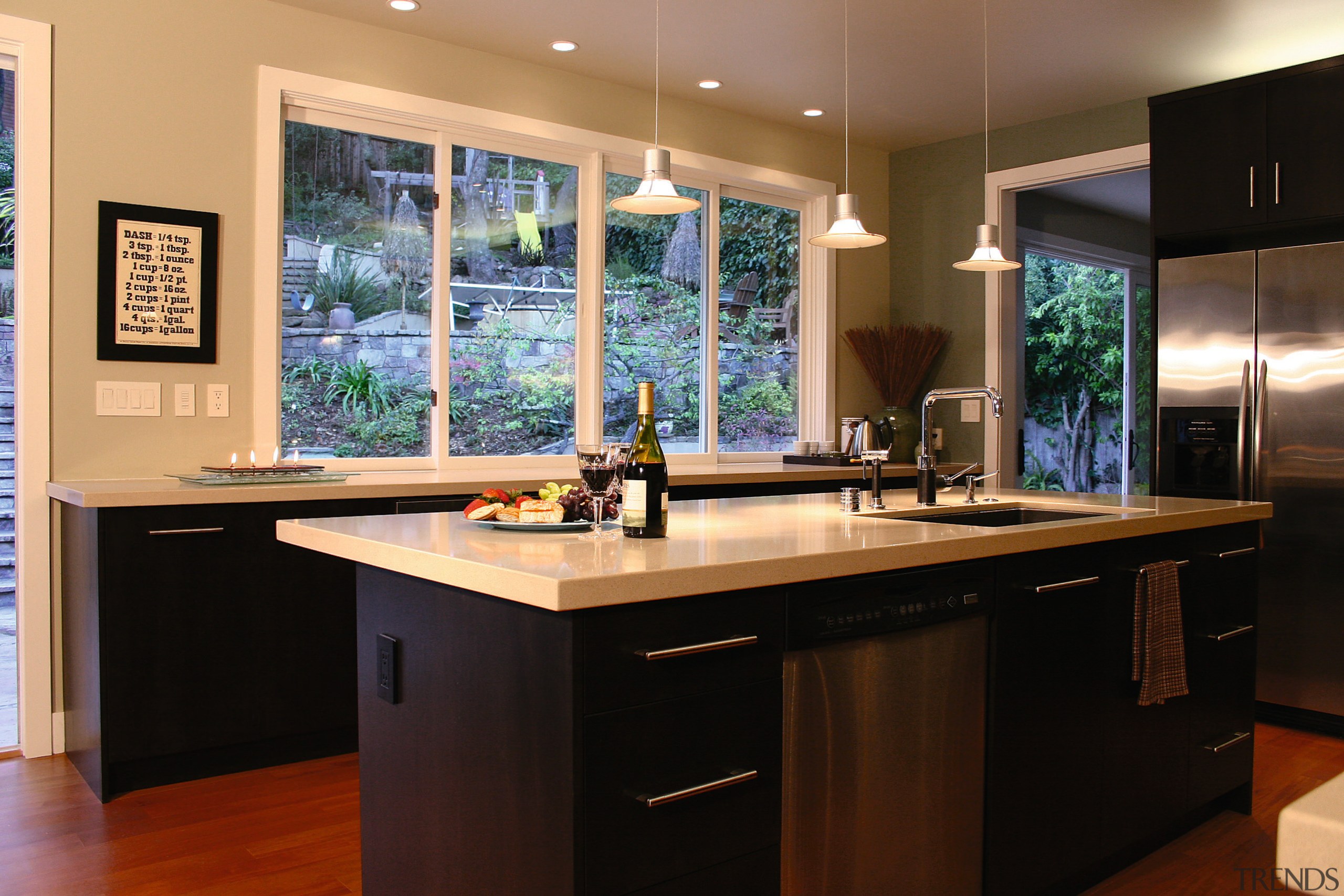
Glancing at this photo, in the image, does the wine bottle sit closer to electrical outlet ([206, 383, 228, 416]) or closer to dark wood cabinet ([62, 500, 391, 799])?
dark wood cabinet ([62, 500, 391, 799])

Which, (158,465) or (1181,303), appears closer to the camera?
(158,465)

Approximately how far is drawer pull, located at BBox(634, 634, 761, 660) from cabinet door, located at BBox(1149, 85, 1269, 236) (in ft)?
10.8

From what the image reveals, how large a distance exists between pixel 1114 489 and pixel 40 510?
755 centimetres

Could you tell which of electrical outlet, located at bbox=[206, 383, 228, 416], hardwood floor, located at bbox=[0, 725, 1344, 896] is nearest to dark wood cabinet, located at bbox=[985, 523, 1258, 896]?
hardwood floor, located at bbox=[0, 725, 1344, 896]

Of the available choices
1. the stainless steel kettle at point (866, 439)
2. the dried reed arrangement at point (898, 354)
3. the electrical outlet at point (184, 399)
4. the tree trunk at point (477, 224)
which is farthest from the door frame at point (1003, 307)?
the electrical outlet at point (184, 399)

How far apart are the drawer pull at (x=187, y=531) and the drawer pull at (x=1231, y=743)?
2829 mm

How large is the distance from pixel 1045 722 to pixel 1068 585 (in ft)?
0.98

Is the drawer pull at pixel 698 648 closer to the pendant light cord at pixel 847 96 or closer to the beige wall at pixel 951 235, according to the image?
the pendant light cord at pixel 847 96

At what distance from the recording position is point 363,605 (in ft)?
6.16

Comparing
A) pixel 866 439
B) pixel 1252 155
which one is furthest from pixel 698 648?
pixel 1252 155

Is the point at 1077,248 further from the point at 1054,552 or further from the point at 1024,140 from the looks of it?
the point at 1054,552

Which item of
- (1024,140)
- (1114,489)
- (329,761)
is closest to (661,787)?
(329,761)

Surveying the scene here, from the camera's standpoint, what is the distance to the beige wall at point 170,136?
312 cm

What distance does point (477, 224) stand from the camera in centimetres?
412
